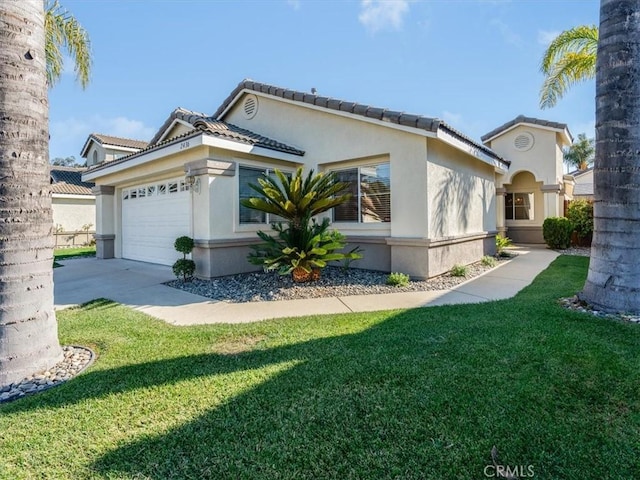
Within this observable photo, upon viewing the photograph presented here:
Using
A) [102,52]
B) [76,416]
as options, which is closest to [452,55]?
[102,52]

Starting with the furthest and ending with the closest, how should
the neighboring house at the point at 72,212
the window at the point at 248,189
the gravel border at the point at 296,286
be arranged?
the neighboring house at the point at 72,212 → the window at the point at 248,189 → the gravel border at the point at 296,286

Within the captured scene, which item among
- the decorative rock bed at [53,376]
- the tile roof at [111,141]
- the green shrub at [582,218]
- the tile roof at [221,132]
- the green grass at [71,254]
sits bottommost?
the decorative rock bed at [53,376]

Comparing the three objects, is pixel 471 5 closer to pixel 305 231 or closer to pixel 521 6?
pixel 521 6

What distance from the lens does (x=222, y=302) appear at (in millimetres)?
7676

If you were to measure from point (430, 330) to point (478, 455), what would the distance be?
272 centimetres

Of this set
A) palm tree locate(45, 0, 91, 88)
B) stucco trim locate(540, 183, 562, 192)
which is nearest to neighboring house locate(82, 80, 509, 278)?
palm tree locate(45, 0, 91, 88)

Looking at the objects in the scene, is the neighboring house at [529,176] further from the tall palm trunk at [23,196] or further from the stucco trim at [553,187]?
the tall palm trunk at [23,196]

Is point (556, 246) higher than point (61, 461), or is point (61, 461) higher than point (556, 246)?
point (556, 246)

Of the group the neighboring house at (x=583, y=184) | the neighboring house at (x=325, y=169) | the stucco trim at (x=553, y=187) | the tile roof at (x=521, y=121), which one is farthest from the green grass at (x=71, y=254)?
the neighboring house at (x=583, y=184)

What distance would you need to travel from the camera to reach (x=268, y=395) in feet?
11.6

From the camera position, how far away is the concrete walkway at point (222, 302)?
22.3 ft

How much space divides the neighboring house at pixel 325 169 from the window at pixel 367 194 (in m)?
0.03

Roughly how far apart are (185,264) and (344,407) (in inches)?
294

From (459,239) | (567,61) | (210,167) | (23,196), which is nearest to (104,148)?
(210,167)
